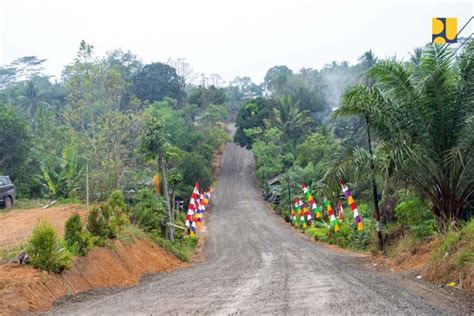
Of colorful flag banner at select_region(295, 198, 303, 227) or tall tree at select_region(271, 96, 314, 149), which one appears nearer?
colorful flag banner at select_region(295, 198, 303, 227)

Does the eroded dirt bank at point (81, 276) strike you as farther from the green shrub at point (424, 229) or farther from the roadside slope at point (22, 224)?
the green shrub at point (424, 229)

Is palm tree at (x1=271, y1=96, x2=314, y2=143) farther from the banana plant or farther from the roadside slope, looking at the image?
the roadside slope

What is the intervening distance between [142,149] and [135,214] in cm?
260

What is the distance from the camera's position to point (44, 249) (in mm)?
10992

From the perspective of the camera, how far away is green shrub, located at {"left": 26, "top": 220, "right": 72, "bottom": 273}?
35.7 ft

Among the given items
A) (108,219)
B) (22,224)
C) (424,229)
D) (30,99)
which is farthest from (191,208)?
(30,99)

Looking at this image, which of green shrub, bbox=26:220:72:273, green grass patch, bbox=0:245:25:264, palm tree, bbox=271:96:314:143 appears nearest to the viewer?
green shrub, bbox=26:220:72:273

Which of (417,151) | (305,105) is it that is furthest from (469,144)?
(305,105)

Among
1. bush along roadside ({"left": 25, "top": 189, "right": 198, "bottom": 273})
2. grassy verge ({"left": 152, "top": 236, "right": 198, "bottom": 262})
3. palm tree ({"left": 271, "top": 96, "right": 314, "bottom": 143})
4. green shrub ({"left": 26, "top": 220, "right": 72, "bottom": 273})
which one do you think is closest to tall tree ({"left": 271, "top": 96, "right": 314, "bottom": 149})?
palm tree ({"left": 271, "top": 96, "right": 314, "bottom": 143})

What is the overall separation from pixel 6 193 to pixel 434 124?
2109 cm

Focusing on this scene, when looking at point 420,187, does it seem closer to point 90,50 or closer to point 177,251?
point 177,251

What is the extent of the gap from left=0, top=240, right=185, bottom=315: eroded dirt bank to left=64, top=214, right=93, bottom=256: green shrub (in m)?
0.25

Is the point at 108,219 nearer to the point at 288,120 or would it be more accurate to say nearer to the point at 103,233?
the point at 103,233

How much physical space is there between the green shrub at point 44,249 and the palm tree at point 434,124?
8037 millimetres
